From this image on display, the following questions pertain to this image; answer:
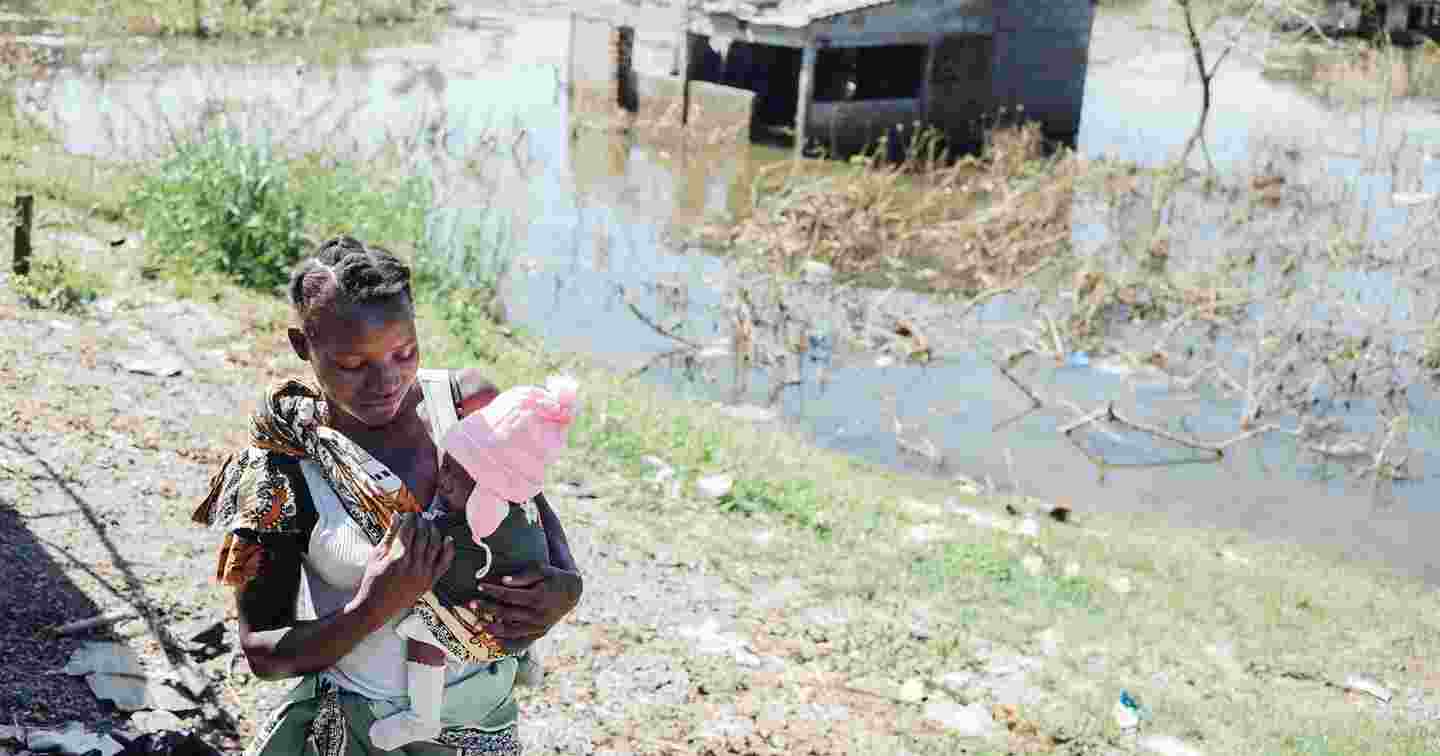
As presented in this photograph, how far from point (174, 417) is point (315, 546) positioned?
3388 mm

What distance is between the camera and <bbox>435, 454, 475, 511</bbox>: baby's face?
5.64 feet

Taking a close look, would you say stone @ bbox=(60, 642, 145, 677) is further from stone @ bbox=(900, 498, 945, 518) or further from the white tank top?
stone @ bbox=(900, 498, 945, 518)

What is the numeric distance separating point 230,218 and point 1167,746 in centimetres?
512

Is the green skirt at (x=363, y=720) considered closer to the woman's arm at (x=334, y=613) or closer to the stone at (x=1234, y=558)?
the woman's arm at (x=334, y=613)

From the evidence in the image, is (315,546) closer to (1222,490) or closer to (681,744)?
(681,744)

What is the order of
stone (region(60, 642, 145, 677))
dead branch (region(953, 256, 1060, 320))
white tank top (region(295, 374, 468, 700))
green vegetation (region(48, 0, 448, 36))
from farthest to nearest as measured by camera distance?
1. green vegetation (region(48, 0, 448, 36))
2. dead branch (region(953, 256, 1060, 320))
3. stone (region(60, 642, 145, 677))
4. white tank top (region(295, 374, 468, 700))

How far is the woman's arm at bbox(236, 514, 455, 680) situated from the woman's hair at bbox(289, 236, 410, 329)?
0.29m

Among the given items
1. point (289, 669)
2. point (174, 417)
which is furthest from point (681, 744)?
point (174, 417)

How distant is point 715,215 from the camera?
1246cm

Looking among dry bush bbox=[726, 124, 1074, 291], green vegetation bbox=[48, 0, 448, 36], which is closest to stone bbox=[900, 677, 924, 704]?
dry bush bbox=[726, 124, 1074, 291]

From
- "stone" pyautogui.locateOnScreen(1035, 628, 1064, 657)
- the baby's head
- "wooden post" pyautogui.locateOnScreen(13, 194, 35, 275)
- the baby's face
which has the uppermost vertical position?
the baby's head

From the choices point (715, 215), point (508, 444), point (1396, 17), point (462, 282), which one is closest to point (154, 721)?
point (508, 444)

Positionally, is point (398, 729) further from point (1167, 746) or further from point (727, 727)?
point (1167, 746)

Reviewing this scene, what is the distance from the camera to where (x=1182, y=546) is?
617cm
